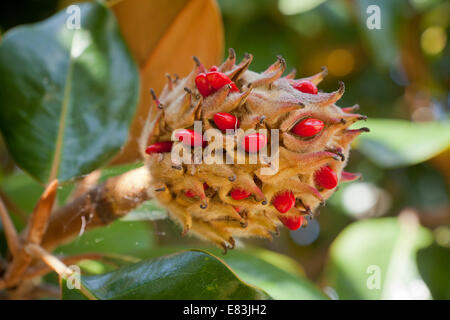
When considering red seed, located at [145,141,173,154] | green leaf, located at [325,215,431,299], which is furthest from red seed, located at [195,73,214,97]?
green leaf, located at [325,215,431,299]

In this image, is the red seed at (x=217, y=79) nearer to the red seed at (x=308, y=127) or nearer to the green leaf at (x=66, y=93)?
the red seed at (x=308, y=127)

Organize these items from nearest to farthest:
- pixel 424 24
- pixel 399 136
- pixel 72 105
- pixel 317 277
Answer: pixel 72 105
pixel 399 136
pixel 317 277
pixel 424 24

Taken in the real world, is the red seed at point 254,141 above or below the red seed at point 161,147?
below

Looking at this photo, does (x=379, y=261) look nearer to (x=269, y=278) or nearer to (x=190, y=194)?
(x=269, y=278)

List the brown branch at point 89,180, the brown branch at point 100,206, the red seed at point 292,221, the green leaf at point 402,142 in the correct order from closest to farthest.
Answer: the red seed at point 292,221
the brown branch at point 100,206
the brown branch at point 89,180
the green leaf at point 402,142

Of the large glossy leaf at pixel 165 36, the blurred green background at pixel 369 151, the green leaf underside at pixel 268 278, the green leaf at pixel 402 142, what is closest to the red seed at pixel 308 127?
the green leaf underside at pixel 268 278
